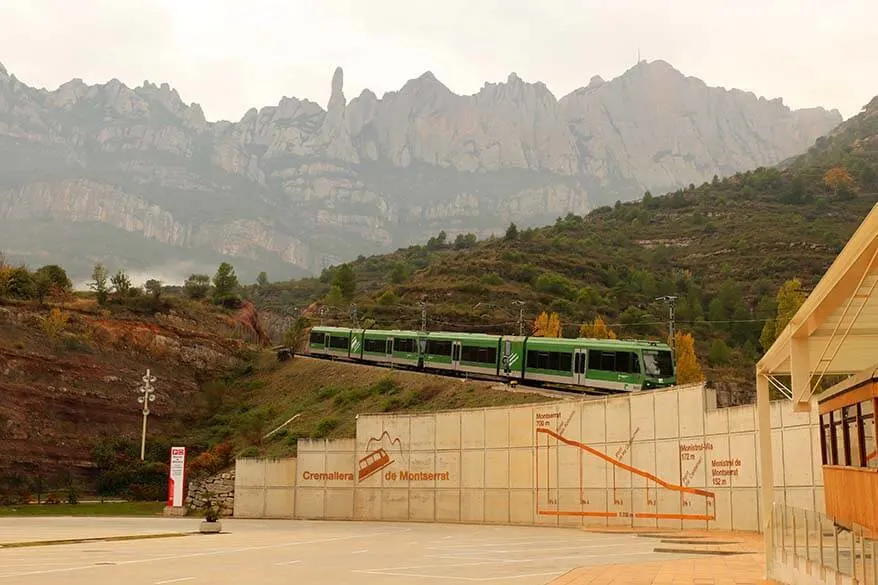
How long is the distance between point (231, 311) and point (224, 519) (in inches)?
1812

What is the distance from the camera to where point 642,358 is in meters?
39.3

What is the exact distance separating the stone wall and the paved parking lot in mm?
13090

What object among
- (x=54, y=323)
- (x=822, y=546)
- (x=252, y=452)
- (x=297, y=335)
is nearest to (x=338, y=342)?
(x=297, y=335)

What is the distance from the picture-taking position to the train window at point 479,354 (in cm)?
4778

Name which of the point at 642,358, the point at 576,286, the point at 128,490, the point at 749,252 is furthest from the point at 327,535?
the point at 749,252

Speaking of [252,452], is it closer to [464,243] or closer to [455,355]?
[455,355]

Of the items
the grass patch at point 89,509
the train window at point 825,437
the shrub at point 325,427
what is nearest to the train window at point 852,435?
the train window at point 825,437

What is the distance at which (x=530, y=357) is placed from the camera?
45.1 m

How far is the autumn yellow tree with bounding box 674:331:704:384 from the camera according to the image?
62969 mm

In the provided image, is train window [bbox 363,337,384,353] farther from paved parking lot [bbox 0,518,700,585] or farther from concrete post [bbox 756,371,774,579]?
concrete post [bbox 756,371,774,579]

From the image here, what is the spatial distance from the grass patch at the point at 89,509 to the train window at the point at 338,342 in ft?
63.9

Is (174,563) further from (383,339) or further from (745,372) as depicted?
(745,372)

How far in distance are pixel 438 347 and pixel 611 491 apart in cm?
2315

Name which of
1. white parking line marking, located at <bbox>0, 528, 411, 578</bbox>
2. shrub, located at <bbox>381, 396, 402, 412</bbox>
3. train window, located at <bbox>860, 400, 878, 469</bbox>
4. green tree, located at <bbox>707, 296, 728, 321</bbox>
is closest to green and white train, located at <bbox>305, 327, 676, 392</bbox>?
shrub, located at <bbox>381, 396, 402, 412</bbox>
